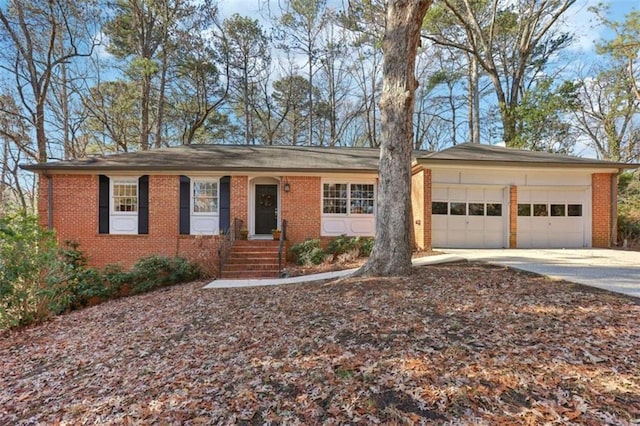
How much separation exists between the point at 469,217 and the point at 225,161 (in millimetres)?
9548

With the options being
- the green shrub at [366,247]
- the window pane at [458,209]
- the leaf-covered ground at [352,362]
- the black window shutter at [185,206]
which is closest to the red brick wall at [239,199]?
the black window shutter at [185,206]

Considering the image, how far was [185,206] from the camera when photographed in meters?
11.5

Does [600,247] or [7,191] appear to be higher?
[7,191]

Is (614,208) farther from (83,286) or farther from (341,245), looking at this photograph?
(83,286)

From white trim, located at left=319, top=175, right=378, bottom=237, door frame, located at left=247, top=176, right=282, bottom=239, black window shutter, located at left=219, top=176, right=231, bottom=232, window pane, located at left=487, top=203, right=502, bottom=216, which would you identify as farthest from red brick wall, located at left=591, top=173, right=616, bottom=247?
black window shutter, located at left=219, top=176, right=231, bottom=232

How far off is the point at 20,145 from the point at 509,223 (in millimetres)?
23597

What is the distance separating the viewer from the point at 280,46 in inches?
867

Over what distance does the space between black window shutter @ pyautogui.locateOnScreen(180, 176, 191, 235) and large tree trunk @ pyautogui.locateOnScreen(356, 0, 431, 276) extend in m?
7.54

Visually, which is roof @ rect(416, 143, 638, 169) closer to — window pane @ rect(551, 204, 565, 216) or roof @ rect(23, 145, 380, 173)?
window pane @ rect(551, 204, 565, 216)

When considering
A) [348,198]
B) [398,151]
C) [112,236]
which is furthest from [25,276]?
[348,198]

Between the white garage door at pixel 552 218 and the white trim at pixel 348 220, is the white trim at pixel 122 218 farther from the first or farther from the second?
the white garage door at pixel 552 218

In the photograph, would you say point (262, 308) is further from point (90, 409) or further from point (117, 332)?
point (90, 409)

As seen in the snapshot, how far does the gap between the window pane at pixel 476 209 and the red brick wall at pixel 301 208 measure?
5749 millimetres

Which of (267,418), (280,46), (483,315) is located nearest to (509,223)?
(483,315)
